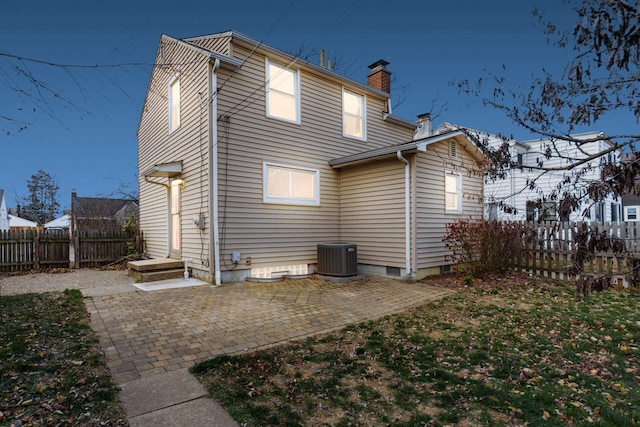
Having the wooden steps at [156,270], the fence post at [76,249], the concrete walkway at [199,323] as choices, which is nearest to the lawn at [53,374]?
the concrete walkway at [199,323]

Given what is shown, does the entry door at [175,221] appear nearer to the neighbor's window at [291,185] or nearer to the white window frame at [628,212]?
the neighbor's window at [291,185]

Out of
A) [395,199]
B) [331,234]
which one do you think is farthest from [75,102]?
[331,234]

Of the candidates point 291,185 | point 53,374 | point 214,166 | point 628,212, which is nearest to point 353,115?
point 291,185

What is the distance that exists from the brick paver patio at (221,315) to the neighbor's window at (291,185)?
254cm

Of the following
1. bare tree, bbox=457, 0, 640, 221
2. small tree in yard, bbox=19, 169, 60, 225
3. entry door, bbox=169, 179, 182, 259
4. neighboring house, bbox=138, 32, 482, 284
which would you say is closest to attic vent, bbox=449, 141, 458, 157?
neighboring house, bbox=138, 32, 482, 284

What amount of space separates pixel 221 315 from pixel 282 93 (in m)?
6.76

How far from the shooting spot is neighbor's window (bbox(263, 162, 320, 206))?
938cm

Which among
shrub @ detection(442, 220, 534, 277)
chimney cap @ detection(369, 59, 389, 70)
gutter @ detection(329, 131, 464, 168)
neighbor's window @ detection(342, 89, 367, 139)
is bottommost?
shrub @ detection(442, 220, 534, 277)

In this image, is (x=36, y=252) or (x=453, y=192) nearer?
(x=453, y=192)

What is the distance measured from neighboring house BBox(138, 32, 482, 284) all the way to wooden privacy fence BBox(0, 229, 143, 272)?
2052 millimetres

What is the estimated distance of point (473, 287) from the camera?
8.05m

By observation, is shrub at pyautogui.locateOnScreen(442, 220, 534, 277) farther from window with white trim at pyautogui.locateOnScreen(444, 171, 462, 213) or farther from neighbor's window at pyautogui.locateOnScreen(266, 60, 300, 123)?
neighbor's window at pyautogui.locateOnScreen(266, 60, 300, 123)

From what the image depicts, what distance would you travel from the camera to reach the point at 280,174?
9.70 meters

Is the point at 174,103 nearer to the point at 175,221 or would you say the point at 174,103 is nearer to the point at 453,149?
the point at 175,221
